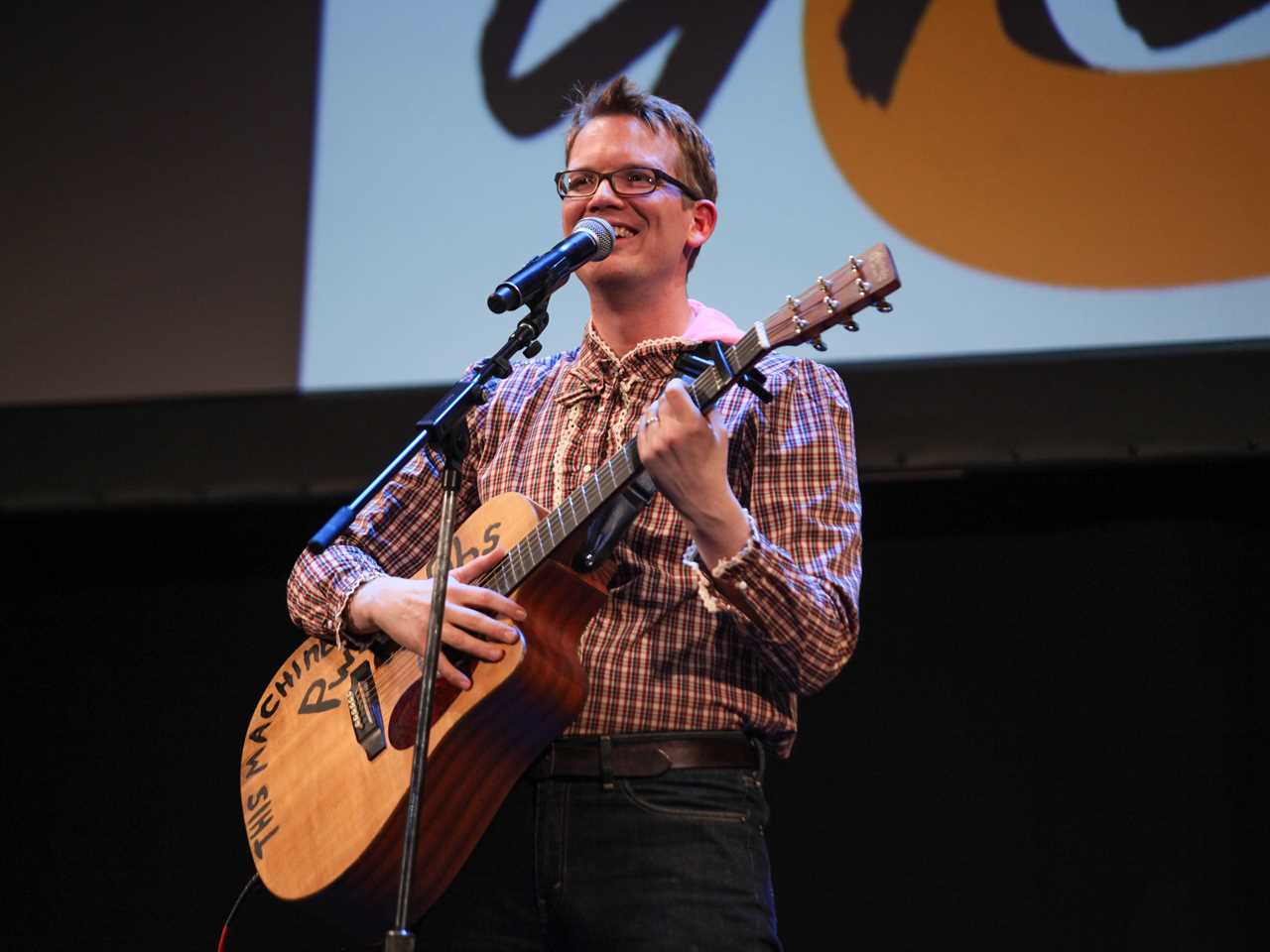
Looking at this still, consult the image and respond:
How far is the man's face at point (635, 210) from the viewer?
202 centimetres

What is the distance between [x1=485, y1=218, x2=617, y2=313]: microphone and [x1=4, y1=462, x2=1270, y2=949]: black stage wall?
1459 millimetres

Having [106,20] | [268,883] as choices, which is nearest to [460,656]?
[268,883]

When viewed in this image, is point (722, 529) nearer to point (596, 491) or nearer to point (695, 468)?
point (695, 468)

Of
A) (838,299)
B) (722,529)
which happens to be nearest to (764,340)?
(838,299)

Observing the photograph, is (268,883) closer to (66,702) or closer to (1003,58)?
(66,702)

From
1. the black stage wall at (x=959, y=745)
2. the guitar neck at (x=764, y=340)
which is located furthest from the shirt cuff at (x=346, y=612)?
the black stage wall at (x=959, y=745)

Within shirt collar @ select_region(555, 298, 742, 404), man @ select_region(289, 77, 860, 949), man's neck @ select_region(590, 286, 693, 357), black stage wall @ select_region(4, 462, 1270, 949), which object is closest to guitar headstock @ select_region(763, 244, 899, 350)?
man @ select_region(289, 77, 860, 949)

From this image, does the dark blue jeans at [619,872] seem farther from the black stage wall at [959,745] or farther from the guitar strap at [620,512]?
the black stage wall at [959,745]

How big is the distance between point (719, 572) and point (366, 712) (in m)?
0.61

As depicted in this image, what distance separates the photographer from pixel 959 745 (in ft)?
9.89

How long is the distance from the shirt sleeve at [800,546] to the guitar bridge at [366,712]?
0.50m

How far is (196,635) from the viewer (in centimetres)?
352

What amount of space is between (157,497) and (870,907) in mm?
1984

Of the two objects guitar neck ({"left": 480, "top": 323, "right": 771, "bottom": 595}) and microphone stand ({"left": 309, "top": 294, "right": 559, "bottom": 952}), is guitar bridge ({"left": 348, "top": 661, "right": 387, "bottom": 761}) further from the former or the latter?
guitar neck ({"left": 480, "top": 323, "right": 771, "bottom": 595})
